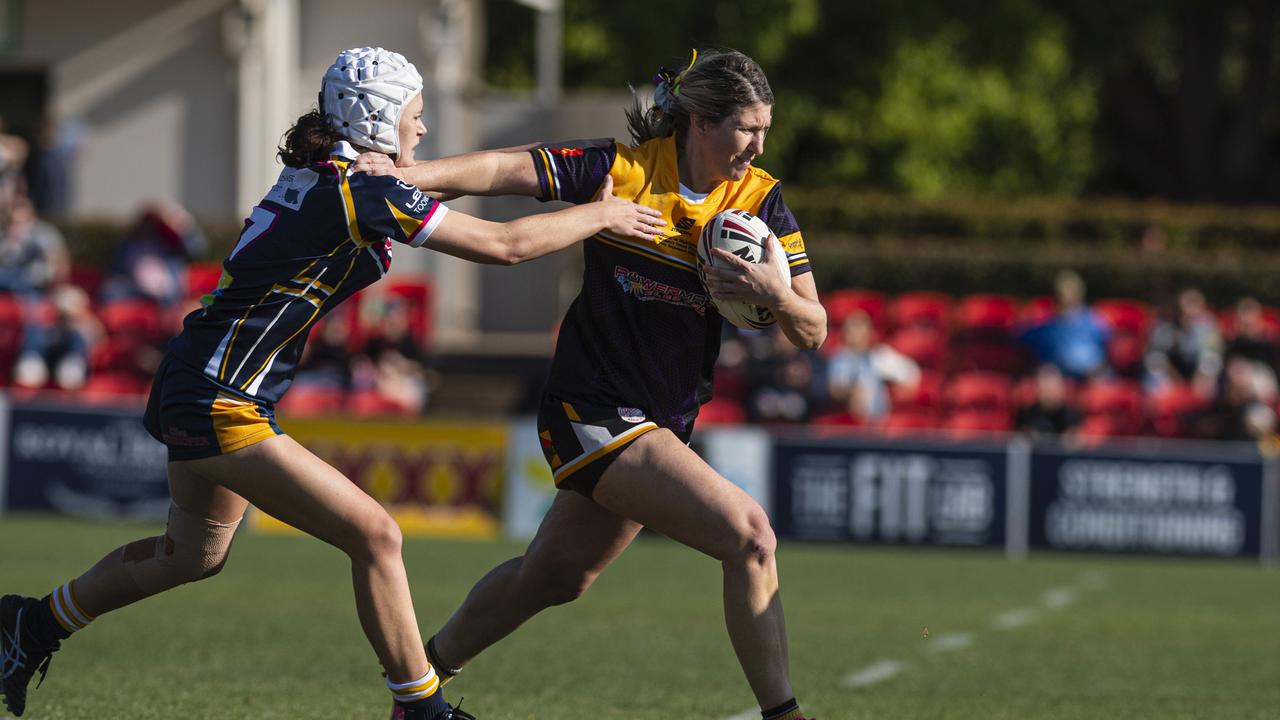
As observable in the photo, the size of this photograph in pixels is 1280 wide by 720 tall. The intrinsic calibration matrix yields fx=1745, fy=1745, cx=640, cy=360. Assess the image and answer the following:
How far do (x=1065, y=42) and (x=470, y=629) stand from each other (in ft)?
81.6

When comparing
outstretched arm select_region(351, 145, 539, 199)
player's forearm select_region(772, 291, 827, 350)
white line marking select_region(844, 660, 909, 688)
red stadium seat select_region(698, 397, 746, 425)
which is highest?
outstretched arm select_region(351, 145, 539, 199)

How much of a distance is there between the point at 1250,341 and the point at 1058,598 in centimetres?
659

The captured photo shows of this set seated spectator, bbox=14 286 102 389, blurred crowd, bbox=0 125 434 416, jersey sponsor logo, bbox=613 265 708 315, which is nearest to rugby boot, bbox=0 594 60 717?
jersey sponsor logo, bbox=613 265 708 315

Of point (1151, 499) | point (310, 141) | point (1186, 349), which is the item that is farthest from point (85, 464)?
point (310, 141)

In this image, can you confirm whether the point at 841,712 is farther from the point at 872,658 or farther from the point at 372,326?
the point at 372,326

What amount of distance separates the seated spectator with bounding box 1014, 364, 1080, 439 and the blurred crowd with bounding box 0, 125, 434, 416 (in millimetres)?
5781

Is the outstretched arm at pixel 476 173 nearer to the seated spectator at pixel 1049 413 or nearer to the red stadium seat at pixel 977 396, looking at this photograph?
the seated spectator at pixel 1049 413

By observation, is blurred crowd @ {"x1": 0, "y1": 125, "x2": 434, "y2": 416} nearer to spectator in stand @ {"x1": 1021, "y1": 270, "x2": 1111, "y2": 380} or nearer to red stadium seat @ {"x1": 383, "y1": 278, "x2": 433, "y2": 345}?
red stadium seat @ {"x1": 383, "y1": 278, "x2": 433, "y2": 345}

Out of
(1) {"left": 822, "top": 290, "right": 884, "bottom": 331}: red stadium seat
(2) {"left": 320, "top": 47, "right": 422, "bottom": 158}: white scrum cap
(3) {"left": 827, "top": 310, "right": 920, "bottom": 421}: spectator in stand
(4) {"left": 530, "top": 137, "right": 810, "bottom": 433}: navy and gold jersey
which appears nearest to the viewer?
(2) {"left": 320, "top": 47, "right": 422, "bottom": 158}: white scrum cap

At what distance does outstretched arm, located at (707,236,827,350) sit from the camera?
16.5ft

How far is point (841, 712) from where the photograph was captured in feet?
21.4

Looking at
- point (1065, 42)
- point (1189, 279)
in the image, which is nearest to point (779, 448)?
point (1189, 279)

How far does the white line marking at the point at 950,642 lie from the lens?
28.5 feet

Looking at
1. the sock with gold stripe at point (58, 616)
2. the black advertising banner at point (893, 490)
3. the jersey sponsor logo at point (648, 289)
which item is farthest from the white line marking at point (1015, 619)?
the sock with gold stripe at point (58, 616)
